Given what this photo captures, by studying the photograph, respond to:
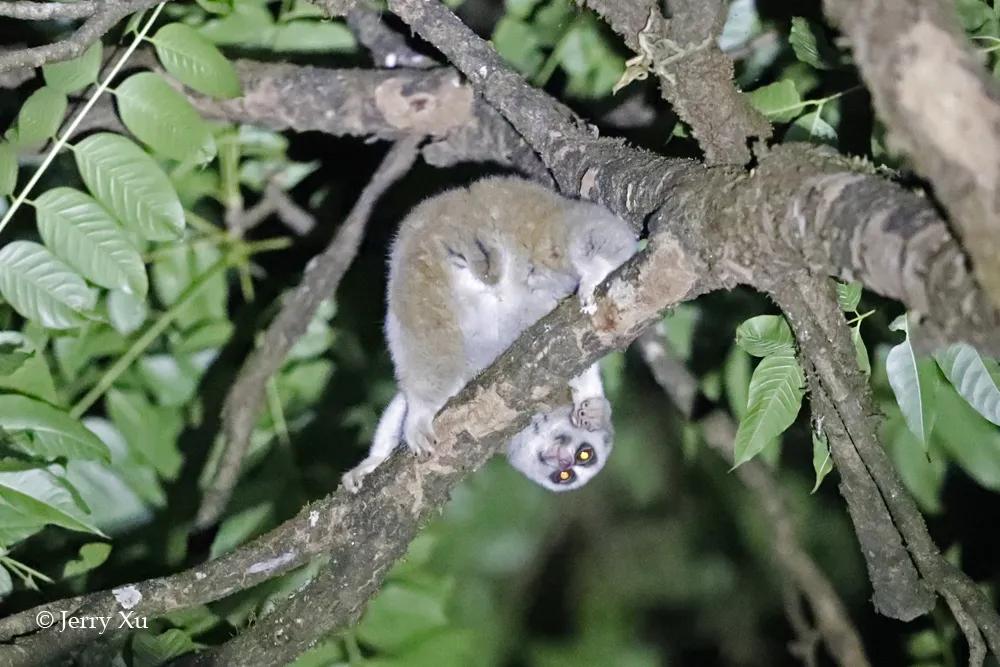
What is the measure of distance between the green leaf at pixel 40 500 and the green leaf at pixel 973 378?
198 centimetres

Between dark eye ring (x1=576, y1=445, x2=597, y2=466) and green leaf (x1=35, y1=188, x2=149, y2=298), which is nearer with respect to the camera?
green leaf (x1=35, y1=188, x2=149, y2=298)

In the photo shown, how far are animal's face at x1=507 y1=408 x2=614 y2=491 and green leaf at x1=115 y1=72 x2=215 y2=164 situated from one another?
132 cm

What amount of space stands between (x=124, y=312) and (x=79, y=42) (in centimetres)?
112

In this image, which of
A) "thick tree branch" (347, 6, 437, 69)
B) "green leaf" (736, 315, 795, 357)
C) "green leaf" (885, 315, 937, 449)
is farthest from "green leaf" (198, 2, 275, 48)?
"green leaf" (885, 315, 937, 449)

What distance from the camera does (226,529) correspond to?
121 inches

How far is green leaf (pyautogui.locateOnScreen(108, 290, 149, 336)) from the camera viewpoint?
343cm

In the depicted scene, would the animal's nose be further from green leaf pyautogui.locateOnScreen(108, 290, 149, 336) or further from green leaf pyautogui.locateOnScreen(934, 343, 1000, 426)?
green leaf pyautogui.locateOnScreen(108, 290, 149, 336)

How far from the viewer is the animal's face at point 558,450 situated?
10.6 feet

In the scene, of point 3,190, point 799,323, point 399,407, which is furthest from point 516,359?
point 3,190

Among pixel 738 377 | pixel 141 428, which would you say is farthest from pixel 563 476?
pixel 141 428

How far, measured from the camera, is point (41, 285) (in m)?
2.59

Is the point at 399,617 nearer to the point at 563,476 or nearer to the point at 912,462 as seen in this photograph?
the point at 563,476

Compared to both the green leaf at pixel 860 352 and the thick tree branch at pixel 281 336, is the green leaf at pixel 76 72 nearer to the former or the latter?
the thick tree branch at pixel 281 336

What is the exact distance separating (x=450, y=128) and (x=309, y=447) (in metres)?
1.24
